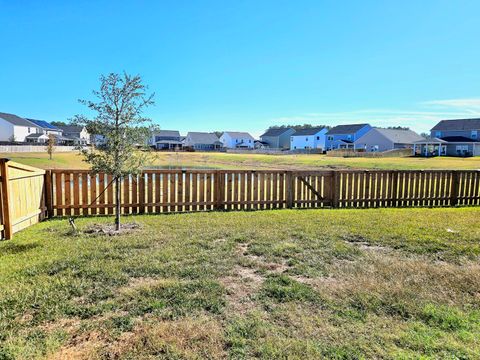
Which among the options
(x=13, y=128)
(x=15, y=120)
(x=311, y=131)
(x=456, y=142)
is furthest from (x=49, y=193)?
(x=311, y=131)

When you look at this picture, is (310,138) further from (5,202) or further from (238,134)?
(5,202)

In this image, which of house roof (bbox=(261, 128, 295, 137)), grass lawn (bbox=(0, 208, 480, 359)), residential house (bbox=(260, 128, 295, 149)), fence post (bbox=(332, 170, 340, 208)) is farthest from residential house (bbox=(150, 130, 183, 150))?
grass lawn (bbox=(0, 208, 480, 359))

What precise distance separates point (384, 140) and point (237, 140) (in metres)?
40.5

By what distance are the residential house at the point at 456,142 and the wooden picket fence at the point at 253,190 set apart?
2080 inches

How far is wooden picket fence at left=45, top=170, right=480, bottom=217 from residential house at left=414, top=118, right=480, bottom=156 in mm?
52829

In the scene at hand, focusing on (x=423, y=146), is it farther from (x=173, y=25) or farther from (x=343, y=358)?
(x=343, y=358)

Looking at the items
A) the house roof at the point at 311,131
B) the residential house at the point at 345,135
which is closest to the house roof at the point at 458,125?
the residential house at the point at 345,135

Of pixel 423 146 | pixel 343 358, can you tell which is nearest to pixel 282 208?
pixel 343 358

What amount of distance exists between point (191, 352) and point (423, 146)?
66671 millimetres

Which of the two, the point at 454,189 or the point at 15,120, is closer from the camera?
the point at 454,189

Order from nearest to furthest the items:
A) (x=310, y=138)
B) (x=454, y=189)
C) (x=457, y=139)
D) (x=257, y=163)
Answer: (x=454, y=189), (x=257, y=163), (x=457, y=139), (x=310, y=138)

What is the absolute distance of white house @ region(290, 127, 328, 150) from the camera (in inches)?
3243

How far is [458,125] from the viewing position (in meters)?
61.9

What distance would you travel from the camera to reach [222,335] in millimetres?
2891
